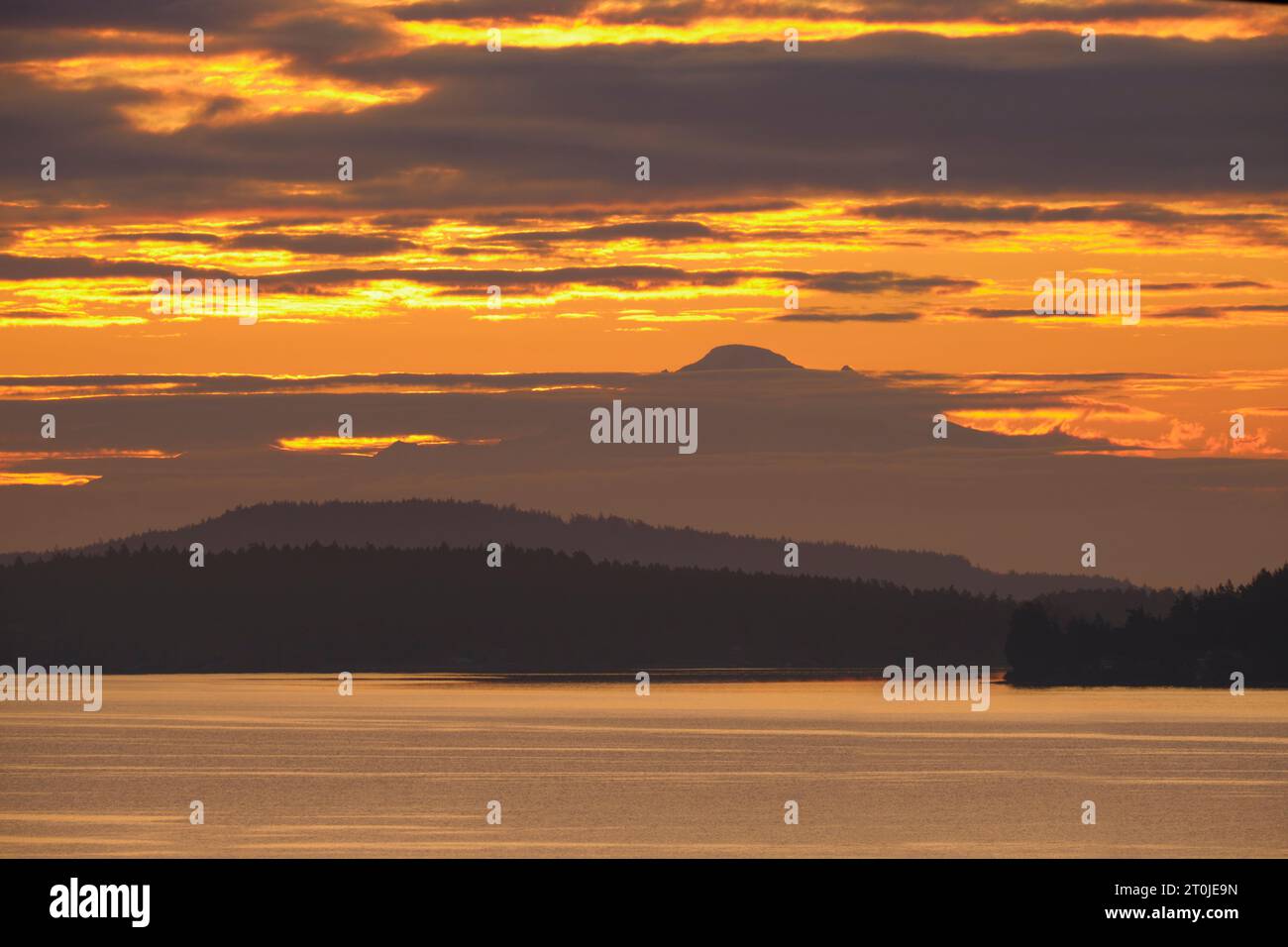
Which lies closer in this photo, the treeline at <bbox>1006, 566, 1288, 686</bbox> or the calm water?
the calm water

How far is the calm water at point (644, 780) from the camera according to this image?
44.9 m

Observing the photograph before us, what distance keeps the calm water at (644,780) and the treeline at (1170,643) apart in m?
5.60

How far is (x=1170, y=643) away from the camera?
5753 inches

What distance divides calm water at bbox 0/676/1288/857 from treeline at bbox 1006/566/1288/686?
5.60m

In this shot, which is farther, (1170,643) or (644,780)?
(1170,643)

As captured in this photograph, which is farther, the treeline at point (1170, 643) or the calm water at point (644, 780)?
the treeline at point (1170, 643)

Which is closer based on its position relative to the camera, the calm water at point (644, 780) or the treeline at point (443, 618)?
the calm water at point (644, 780)

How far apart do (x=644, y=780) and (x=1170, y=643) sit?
91.9 metres

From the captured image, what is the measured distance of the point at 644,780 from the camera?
2574 inches

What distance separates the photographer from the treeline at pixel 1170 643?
141750mm

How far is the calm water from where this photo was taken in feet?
147

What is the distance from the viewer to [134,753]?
86562 mm
